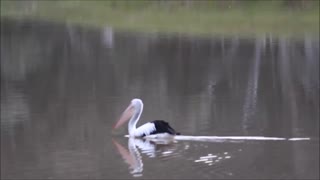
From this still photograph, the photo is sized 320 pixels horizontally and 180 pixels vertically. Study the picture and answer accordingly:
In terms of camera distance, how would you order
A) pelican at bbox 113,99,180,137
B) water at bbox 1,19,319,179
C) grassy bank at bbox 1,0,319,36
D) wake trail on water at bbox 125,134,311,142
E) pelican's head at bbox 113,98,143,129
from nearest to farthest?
water at bbox 1,19,319,179 → wake trail on water at bbox 125,134,311,142 → pelican at bbox 113,99,180,137 → pelican's head at bbox 113,98,143,129 → grassy bank at bbox 1,0,319,36

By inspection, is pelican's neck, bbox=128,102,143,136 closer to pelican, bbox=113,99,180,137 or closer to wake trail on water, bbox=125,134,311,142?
pelican, bbox=113,99,180,137

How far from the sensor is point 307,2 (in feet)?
134

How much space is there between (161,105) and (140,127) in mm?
2738

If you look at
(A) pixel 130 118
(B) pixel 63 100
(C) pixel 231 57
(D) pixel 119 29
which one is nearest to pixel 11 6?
(D) pixel 119 29

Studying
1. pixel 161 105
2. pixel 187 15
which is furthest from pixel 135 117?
pixel 187 15

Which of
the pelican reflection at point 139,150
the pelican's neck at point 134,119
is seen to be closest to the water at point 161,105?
the pelican reflection at point 139,150

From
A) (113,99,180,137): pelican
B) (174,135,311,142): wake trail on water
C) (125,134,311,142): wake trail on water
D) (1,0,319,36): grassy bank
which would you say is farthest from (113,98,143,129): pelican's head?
A: (1,0,319,36): grassy bank

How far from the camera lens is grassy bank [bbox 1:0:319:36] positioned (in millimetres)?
35688

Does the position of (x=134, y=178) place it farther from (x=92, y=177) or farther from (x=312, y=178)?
(x=312, y=178)

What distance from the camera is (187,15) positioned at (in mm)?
40312

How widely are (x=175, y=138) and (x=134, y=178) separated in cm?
261

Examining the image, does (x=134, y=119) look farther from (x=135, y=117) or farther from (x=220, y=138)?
(x=220, y=138)

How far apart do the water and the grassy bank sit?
139 inches

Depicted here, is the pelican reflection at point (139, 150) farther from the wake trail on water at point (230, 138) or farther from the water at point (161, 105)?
the wake trail on water at point (230, 138)
